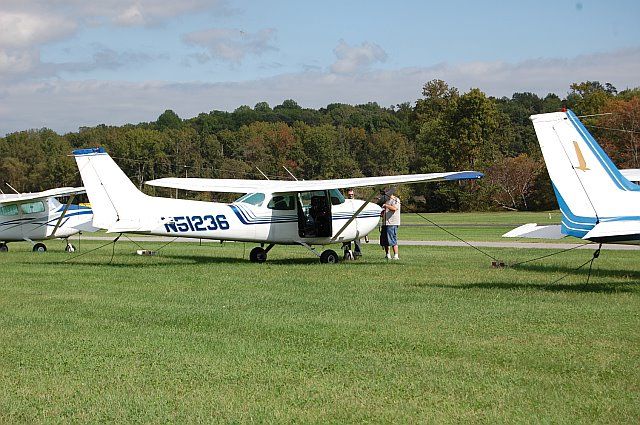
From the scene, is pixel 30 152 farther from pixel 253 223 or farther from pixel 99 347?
pixel 99 347

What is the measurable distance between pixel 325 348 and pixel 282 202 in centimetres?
1078

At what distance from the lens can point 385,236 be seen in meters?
19.8

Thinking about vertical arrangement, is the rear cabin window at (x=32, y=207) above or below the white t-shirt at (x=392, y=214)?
above

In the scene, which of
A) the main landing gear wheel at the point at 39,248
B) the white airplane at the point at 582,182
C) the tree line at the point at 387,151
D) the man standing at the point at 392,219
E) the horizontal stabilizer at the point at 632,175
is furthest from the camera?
the tree line at the point at 387,151

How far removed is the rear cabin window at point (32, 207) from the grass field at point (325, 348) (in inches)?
407

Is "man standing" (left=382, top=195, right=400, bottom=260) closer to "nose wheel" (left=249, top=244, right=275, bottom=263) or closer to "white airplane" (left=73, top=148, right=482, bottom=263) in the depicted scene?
"white airplane" (left=73, top=148, right=482, bottom=263)

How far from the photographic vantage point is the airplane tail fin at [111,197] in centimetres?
1808

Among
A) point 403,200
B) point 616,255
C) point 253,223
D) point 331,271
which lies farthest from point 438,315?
point 403,200

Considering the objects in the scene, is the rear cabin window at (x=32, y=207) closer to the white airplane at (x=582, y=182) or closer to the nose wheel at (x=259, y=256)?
the nose wheel at (x=259, y=256)

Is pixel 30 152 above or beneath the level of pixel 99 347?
above

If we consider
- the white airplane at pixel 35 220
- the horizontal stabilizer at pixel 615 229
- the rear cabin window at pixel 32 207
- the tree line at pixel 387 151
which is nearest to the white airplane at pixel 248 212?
the horizontal stabilizer at pixel 615 229

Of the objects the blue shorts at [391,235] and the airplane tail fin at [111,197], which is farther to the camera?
the blue shorts at [391,235]

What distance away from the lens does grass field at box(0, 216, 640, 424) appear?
6332 millimetres

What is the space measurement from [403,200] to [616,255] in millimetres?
48312
